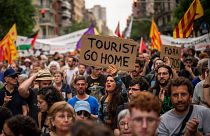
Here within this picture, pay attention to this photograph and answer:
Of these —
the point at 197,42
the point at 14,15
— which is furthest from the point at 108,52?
the point at 14,15

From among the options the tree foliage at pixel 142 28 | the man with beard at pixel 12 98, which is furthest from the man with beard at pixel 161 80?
the tree foliage at pixel 142 28

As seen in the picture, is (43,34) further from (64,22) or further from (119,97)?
(119,97)

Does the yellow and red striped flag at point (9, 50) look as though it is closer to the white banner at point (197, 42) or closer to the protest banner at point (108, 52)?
the white banner at point (197, 42)

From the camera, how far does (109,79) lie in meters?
7.33

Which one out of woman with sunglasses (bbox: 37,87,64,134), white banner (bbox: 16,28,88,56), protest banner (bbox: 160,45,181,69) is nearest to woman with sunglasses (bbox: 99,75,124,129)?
woman with sunglasses (bbox: 37,87,64,134)

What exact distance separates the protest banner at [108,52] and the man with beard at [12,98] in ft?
5.76

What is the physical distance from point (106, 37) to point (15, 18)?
35.9 metres

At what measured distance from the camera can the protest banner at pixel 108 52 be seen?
8773 millimetres

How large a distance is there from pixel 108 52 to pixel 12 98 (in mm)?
2216

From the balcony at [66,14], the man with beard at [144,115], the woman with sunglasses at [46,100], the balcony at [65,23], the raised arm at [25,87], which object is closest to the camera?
the man with beard at [144,115]

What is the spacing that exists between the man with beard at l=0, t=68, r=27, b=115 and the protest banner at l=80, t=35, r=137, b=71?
1757 millimetres

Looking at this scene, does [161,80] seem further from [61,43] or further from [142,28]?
[142,28]

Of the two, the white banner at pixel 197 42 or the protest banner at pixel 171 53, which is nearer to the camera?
the protest banner at pixel 171 53

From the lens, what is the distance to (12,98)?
722cm
